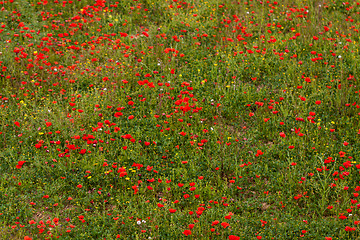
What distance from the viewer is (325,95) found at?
21.4ft

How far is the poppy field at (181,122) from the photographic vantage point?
4.77 metres

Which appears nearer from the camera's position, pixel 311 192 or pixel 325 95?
pixel 311 192

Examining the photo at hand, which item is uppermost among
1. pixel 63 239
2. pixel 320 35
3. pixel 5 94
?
pixel 320 35

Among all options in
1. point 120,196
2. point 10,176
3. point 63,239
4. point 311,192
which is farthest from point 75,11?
point 311,192

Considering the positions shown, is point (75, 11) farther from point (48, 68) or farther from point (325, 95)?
point (325, 95)

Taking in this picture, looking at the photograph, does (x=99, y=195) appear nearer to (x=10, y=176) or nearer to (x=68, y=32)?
(x=10, y=176)

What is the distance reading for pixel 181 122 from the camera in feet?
20.3

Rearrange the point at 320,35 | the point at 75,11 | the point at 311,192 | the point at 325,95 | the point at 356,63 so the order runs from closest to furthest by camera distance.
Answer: the point at 311,192 → the point at 325,95 → the point at 356,63 → the point at 320,35 → the point at 75,11

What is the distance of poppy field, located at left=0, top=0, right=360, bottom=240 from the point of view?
4766mm

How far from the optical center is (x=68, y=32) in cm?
821

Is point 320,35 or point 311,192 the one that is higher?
point 320,35

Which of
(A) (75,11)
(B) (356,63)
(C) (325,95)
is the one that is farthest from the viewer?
(A) (75,11)

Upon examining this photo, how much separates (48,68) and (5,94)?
2.98 ft

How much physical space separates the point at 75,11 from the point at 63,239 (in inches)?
220
